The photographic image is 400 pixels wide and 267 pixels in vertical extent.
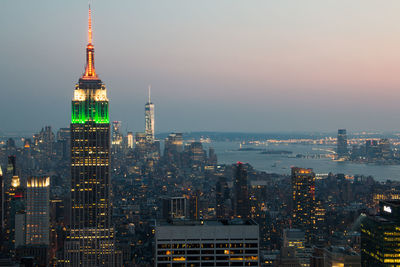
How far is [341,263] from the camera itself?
3981 cm

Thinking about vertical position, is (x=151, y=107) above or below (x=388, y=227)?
above

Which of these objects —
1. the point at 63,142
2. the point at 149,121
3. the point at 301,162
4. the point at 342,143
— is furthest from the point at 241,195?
the point at 149,121

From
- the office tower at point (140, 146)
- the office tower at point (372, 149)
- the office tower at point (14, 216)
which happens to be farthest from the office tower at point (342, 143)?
the office tower at point (14, 216)

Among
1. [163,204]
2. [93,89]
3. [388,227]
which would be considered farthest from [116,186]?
[388,227]

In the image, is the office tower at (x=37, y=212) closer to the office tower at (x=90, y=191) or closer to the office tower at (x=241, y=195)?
the office tower at (x=90, y=191)

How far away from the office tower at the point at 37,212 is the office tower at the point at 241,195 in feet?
88.7

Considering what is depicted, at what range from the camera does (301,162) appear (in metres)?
132

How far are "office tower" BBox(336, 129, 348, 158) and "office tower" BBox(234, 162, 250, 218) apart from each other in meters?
50.6

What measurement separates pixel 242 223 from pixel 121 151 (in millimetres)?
116476

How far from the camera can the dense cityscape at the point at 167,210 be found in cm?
2545

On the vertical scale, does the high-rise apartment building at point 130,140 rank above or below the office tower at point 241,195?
above

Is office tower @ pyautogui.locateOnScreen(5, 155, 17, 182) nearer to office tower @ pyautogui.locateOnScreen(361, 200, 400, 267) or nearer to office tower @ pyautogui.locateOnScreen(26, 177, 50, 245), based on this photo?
office tower @ pyautogui.locateOnScreen(26, 177, 50, 245)

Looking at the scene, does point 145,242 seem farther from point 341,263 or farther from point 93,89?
point 341,263

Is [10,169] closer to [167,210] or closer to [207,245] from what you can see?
[167,210]
